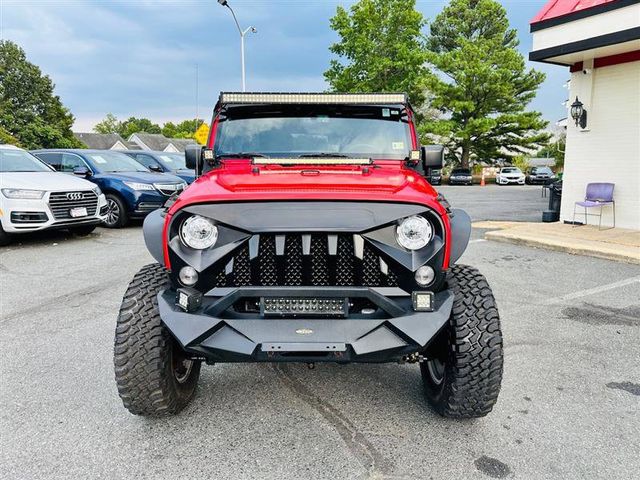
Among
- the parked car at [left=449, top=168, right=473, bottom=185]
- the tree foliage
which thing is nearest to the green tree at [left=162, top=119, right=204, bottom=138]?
the tree foliage

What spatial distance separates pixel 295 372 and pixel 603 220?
8.51 metres

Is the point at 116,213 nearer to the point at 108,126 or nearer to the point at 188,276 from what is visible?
the point at 188,276

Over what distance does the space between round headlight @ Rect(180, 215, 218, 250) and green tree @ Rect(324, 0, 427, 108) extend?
3570cm

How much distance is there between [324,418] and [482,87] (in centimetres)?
3452

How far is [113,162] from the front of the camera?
35.4 feet

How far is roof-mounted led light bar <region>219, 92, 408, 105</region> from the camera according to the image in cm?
359

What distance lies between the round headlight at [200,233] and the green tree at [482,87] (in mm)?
33142

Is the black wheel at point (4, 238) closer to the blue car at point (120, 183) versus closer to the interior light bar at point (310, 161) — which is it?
the blue car at point (120, 183)

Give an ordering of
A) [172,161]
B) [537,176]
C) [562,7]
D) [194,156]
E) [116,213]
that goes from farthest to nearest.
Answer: [537,176]
[172,161]
[116,213]
[562,7]
[194,156]

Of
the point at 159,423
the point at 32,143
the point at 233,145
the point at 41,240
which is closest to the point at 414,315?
the point at 159,423

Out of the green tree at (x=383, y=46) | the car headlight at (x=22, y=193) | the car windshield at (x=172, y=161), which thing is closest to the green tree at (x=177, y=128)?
the green tree at (x=383, y=46)

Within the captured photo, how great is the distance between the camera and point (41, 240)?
857cm

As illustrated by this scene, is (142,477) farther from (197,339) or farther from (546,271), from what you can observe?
(546,271)

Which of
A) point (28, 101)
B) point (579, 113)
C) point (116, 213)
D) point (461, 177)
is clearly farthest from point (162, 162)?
point (28, 101)
